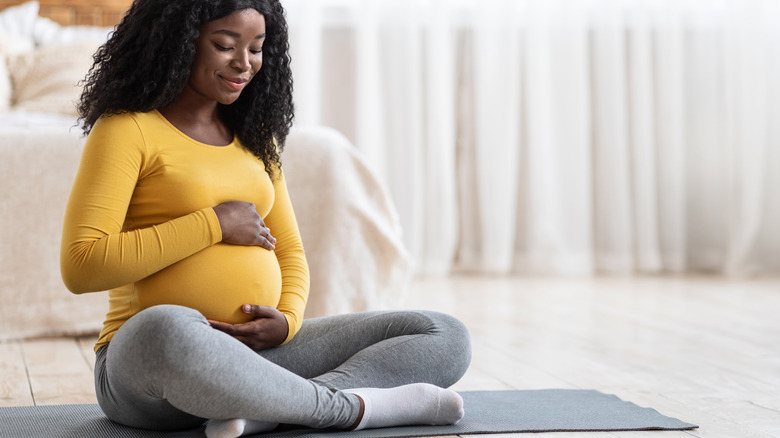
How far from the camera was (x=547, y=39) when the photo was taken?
3705 mm

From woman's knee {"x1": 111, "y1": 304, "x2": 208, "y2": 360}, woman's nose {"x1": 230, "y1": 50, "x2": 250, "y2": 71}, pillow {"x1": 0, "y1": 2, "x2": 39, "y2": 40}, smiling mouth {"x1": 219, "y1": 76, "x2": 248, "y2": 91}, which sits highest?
pillow {"x1": 0, "y1": 2, "x2": 39, "y2": 40}

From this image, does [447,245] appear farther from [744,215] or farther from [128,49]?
[128,49]

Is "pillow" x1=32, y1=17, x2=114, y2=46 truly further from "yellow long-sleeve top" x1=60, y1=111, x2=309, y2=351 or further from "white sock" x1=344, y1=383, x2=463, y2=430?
"white sock" x1=344, y1=383, x2=463, y2=430

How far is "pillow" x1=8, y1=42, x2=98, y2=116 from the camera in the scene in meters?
2.67

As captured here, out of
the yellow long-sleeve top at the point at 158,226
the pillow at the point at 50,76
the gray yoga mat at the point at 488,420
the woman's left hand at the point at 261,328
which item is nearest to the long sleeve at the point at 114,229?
the yellow long-sleeve top at the point at 158,226

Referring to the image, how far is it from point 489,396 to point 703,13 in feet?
9.13

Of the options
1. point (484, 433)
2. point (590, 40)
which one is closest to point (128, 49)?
point (484, 433)

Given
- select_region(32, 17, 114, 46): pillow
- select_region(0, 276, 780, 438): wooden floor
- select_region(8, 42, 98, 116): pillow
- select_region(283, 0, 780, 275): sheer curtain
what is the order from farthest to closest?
select_region(283, 0, 780, 275): sheer curtain, select_region(32, 17, 114, 46): pillow, select_region(8, 42, 98, 116): pillow, select_region(0, 276, 780, 438): wooden floor

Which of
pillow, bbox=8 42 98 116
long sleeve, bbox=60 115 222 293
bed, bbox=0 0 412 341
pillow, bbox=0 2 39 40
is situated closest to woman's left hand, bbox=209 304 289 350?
long sleeve, bbox=60 115 222 293

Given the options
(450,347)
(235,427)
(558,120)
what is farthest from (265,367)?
(558,120)

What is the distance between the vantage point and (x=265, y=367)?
110 cm

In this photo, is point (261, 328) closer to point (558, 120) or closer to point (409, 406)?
point (409, 406)

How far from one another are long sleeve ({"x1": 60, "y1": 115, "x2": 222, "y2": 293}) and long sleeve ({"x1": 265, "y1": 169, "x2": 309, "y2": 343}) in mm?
194

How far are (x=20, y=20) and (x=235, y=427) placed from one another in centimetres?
263
